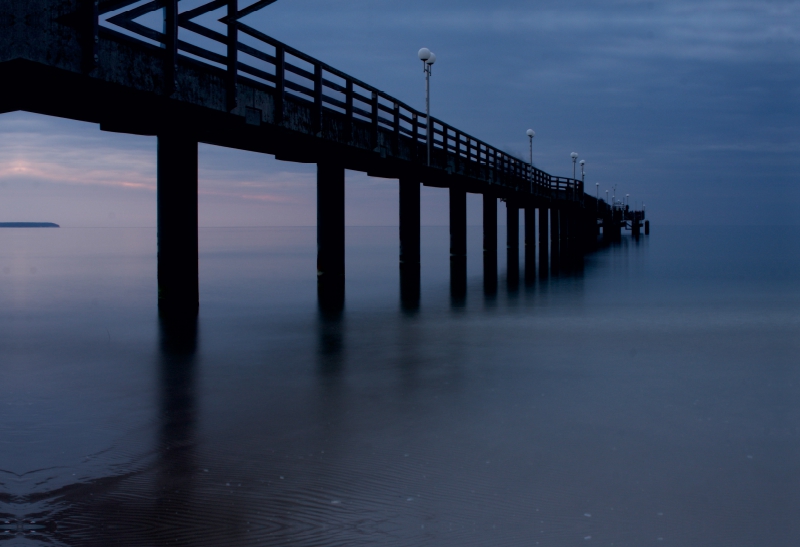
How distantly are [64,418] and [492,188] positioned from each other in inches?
1154

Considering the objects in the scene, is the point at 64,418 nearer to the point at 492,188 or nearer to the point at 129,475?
the point at 129,475

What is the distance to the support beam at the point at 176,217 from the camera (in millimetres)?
14373

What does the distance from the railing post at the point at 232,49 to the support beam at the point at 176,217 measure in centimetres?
202

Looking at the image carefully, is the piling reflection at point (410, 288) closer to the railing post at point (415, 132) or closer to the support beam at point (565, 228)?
the railing post at point (415, 132)

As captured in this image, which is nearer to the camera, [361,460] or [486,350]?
[361,460]

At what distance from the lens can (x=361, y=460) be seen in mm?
5773

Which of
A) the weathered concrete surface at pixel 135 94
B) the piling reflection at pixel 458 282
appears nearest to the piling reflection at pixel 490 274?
the piling reflection at pixel 458 282

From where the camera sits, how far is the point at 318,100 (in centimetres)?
1595

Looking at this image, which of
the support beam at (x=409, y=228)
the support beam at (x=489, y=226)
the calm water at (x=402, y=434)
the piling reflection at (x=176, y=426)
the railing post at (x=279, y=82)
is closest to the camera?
the calm water at (x=402, y=434)

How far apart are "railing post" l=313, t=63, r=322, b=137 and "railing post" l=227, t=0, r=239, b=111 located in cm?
302

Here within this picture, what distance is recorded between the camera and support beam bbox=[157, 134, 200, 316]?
14373 mm

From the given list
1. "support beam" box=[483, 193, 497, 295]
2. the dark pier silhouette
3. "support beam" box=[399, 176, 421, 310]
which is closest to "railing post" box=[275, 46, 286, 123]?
the dark pier silhouette

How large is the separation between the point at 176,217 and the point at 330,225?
7.10 meters

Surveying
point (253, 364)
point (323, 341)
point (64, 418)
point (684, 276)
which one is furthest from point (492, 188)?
point (64, 418)
